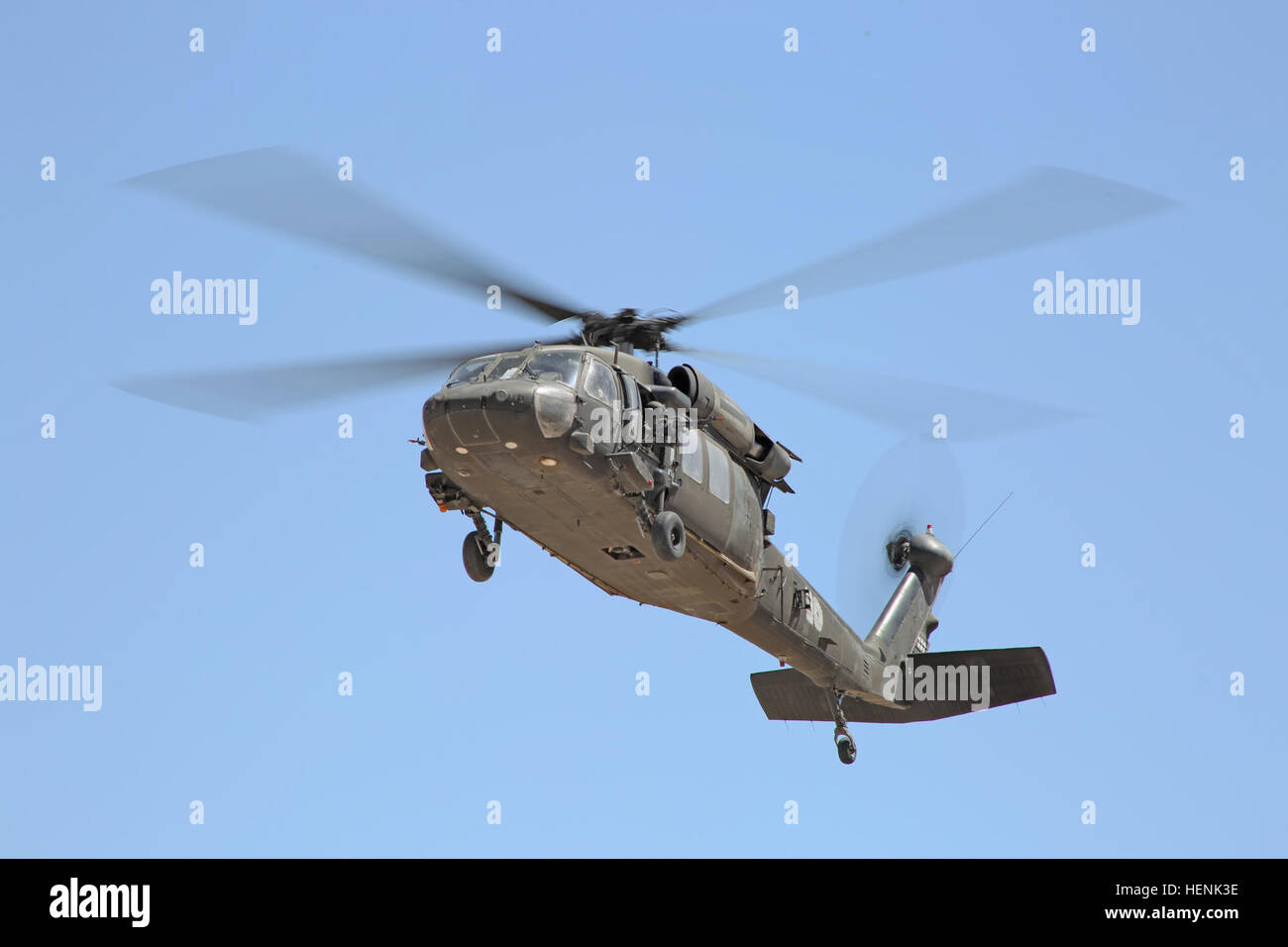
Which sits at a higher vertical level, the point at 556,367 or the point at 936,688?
the point at 556,367

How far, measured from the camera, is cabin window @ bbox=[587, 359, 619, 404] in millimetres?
18844

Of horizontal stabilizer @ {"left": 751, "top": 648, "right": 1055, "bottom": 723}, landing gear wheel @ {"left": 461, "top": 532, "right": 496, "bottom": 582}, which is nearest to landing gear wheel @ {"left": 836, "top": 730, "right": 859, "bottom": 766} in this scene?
horizontal stabilizer @ {"left": 751, "top": 648, "right": 1055, "bottom": 723}

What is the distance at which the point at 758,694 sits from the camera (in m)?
28.6

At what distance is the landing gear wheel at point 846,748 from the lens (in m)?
24.5

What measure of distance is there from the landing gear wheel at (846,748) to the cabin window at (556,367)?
8.94 metres

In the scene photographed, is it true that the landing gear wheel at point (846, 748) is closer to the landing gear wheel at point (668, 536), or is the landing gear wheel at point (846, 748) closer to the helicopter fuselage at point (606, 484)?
the helicopter fuselage at point (606, 484)

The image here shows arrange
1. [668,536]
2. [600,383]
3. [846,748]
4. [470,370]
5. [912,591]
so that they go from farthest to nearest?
[912,591]
[846,748]
[668,536]
[600,383]
[470,370]

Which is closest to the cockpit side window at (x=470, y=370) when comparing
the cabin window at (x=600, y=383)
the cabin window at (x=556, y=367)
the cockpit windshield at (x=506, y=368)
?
the cockpit windshield at (x=506, y=368)

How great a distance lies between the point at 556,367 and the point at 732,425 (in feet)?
11.7

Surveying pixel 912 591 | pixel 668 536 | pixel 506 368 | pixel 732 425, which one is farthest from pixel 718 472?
pixel 912 591

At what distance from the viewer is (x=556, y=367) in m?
18.8

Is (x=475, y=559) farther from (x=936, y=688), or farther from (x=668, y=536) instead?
(x=936, y=688)

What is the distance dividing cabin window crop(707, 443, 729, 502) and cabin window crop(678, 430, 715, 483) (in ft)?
1.05

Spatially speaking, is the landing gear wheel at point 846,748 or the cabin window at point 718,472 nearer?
the cabin window at point 718,472
